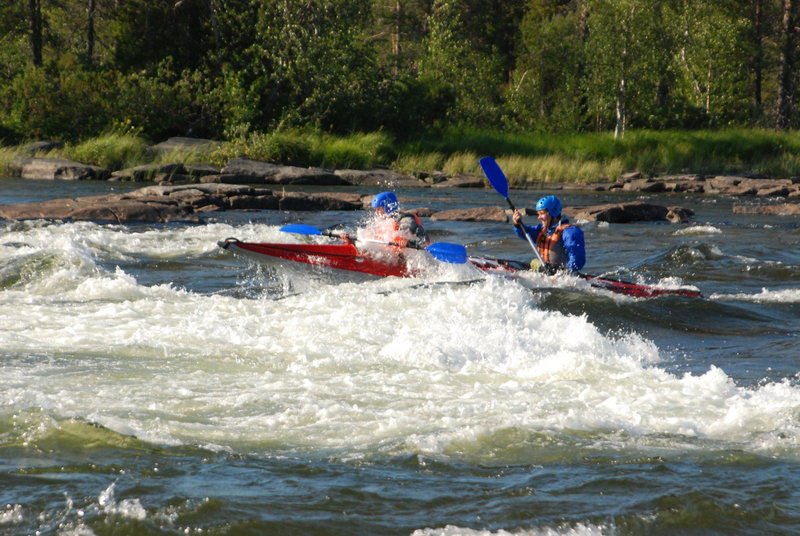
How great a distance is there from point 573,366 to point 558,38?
3215cm

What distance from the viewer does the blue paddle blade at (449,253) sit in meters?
9.05

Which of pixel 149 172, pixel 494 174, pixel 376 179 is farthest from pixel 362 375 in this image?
pixel 376 179

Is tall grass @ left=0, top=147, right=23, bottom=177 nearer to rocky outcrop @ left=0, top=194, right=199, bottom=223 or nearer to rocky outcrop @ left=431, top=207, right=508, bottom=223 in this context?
rocky outcrop @ left=0, top=194, right=199, bottom=223

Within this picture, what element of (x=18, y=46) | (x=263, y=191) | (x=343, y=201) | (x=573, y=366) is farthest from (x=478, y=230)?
(x=18, y=46)

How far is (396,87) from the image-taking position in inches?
1330

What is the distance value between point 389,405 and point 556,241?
4.46m

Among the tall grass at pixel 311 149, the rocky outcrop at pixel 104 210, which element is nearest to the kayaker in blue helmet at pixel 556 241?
the rocky outcrop at pixel 104 210

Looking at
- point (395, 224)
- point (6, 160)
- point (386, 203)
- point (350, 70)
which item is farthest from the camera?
point (350, 70)

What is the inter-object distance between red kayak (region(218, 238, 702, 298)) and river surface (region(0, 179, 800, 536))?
0.16m

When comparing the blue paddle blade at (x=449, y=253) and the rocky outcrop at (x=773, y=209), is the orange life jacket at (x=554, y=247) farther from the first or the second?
the rocky outcrop at (x=773, y=209)

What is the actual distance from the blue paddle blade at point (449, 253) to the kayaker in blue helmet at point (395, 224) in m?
0.57

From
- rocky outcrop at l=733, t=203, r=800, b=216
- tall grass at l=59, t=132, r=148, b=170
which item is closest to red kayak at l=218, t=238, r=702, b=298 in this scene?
rocky outcrop at l=733, t=203, r=800, b=216

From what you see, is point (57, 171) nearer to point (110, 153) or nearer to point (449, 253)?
point (110, 153)

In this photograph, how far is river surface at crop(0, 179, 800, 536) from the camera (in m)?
3.82
